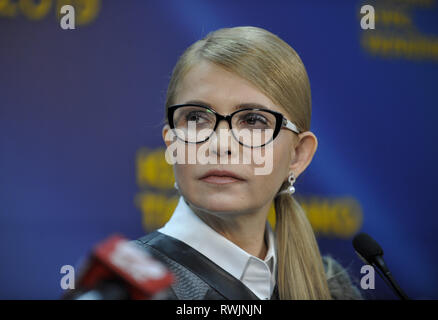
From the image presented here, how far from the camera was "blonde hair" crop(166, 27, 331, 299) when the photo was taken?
118 centimetres

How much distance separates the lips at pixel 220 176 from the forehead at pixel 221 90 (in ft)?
0.51

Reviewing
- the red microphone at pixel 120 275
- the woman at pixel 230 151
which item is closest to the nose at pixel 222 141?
the woman at pixel 230 151

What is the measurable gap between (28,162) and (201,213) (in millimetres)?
869

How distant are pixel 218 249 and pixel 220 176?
21 cm

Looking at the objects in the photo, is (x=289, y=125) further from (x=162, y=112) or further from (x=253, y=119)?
(x=162, y=112)

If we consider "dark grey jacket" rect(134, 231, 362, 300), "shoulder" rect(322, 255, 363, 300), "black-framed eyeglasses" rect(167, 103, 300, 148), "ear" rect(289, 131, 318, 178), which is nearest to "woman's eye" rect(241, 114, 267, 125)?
"black-framed eyeglasses" rect(167, 103, 300, 148)

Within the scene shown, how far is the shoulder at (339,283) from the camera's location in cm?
150

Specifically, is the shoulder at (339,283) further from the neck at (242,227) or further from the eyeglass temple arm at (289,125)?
the eyeglass temple arm at (289,125)

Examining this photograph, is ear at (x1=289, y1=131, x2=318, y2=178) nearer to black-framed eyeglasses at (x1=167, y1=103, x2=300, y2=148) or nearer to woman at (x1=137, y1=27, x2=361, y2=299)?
woman at (x1=137, y1=27, x2=361, y2=299)

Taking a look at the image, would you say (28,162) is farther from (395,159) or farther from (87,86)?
(395,159)
